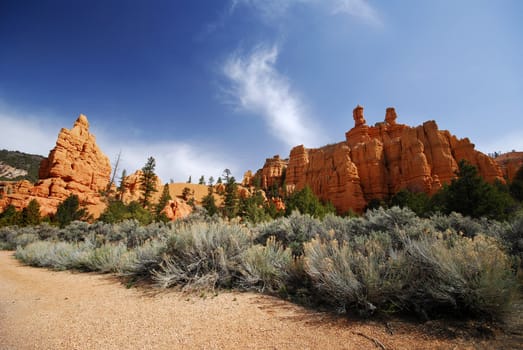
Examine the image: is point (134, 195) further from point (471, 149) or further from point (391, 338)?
point (471, 149)

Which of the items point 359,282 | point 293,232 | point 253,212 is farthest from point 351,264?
point 253,212

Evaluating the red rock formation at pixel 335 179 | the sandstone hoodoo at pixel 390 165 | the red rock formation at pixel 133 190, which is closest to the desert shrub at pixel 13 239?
A: the red rock formation at pixel 133 190

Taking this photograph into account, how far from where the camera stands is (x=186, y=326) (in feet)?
9.52

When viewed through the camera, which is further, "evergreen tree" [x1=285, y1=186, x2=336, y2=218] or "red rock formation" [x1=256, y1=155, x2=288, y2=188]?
"red rock formation" [x1=256, y1=155, x2=288, y2=188]

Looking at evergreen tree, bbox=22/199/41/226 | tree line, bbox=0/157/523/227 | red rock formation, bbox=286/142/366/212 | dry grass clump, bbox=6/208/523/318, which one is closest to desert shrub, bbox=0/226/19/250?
tree line, bbox=0/157/523/227

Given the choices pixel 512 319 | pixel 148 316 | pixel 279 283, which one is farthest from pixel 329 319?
pixel 148 316

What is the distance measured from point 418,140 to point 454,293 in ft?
185

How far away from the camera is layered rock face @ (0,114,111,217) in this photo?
125 ft

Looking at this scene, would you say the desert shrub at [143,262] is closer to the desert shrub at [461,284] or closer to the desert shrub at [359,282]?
the desert shrub at [359,282]

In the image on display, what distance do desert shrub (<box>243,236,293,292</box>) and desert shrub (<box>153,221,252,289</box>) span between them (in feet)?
0.92

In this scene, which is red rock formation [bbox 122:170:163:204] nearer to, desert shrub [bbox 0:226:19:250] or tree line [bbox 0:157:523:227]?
tree line [bbox 0:157:523:227]

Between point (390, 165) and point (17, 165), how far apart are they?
14527 cm

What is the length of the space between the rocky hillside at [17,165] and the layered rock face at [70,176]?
1912 inches

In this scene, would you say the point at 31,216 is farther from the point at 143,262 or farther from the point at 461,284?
the point at 461,284
